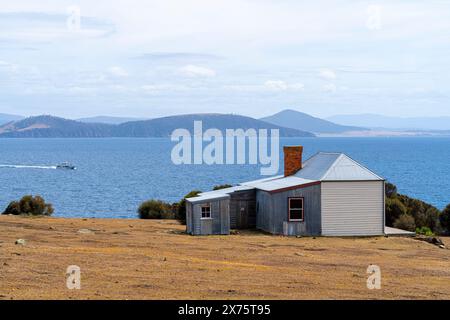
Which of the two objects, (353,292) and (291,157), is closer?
(353,292)

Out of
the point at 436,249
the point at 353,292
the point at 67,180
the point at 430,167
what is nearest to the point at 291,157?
the point at 436,249

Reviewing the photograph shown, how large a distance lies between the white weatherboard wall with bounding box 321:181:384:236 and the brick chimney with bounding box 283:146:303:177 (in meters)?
5.47

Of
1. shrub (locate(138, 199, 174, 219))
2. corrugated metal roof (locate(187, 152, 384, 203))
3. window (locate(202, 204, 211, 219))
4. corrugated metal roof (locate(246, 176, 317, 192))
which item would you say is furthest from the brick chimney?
shrub (locate(138, 199, 174, 219))

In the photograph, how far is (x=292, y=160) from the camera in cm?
3694

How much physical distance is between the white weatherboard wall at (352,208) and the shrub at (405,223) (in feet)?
19.5

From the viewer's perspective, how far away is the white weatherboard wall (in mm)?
31406

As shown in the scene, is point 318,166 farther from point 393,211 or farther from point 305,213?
point 393,211

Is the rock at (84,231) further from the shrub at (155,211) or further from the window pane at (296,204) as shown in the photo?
the shrub at (155,211)

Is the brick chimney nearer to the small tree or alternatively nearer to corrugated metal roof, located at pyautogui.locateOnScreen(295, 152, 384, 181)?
corrugated metal roof, located at pyautogui.locateOnScreen(295, 152, 384, 181)

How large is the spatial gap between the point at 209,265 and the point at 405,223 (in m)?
18.8

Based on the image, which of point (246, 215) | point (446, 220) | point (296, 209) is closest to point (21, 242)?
point (296, 209)
